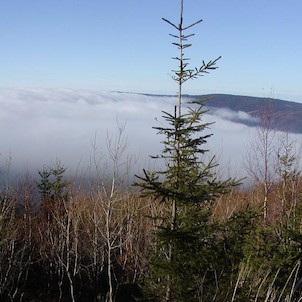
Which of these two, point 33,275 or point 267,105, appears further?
point 267,105

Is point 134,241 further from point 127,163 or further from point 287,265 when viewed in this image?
point 287,265

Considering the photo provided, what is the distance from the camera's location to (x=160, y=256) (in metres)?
8.30

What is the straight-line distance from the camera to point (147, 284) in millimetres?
8359

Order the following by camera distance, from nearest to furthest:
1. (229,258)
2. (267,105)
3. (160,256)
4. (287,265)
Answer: (160,256), (229,258), (287,265), (267,105)

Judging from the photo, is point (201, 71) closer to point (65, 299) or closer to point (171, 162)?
point (171, 162)

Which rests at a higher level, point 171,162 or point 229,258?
point 171,162

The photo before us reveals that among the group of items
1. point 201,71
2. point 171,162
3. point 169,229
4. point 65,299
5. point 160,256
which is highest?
point 201,71

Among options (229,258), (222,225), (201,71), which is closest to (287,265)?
(229,258)

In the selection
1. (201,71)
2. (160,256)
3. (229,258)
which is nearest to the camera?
(201,71)

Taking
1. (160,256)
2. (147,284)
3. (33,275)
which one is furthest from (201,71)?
(33,275)

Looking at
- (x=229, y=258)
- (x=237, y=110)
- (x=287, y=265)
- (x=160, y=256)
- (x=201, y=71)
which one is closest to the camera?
(x=201, y=71)

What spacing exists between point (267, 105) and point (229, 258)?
1371cm

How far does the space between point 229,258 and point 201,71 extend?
13.2 feet

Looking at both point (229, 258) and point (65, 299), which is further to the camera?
point (65, 299)
